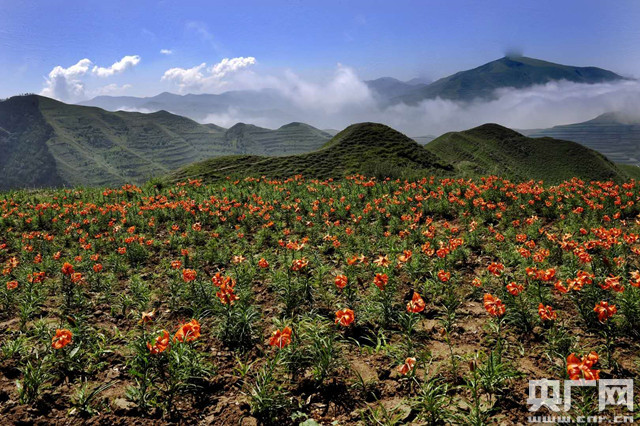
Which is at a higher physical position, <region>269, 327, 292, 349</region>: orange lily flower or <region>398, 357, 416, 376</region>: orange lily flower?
<region>269, 327, 292, 349</region>: orange lily flower

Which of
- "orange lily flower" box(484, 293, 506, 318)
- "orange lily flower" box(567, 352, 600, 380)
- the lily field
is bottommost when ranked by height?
the lily field

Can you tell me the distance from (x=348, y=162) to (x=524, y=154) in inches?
3184

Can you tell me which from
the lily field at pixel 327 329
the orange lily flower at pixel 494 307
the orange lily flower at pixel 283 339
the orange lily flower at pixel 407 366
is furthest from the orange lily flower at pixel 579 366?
the orange lily flower at pixel 283 339

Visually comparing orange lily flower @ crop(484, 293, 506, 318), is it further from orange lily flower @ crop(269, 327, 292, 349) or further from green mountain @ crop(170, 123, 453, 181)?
green mountain @ crop(170, 123, 453, 181)

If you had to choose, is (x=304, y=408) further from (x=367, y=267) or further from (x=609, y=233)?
(x=609, y=233)

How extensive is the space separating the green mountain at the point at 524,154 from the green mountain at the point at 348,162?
47726mm

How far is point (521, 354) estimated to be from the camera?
4.22 metres

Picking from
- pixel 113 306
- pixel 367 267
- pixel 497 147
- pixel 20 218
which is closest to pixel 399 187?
pixel 367 267

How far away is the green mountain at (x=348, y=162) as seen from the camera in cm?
2376

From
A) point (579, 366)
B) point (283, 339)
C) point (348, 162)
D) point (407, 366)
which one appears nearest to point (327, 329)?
point (283, 339)

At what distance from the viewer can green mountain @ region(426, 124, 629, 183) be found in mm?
77000

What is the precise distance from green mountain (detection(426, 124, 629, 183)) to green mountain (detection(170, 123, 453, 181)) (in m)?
47.7

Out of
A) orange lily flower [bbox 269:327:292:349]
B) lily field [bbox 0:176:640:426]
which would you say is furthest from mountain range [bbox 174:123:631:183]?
orange lily flower [bbox 269:327:292:349]

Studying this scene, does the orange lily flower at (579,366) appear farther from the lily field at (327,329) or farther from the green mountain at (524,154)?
the green mountain at (524,154)
